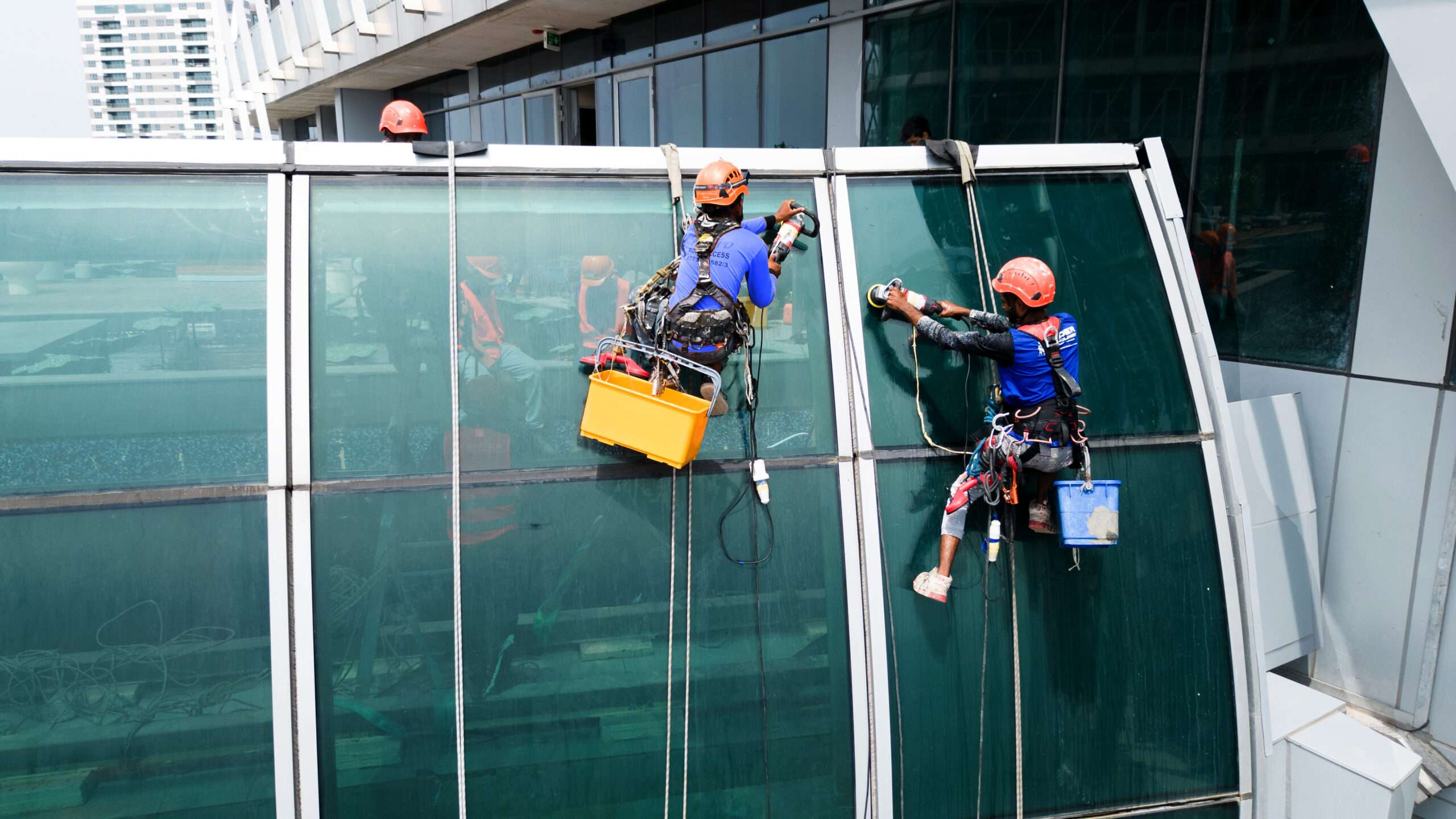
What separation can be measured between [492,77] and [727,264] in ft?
61.3

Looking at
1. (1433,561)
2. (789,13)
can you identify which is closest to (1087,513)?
(1433,561)

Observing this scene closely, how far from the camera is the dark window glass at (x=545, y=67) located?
61.4 ft

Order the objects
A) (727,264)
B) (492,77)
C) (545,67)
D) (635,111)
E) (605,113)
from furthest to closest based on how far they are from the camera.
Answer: (492,77) < (545,67) < (605,113) < (635,111) < (727,264)

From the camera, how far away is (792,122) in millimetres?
13453

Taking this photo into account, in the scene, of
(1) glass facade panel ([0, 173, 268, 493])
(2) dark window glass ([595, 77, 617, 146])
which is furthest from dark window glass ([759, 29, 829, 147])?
(1) glass facade panel ([0, 173, 268, 493])

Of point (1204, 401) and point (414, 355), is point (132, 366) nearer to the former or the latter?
point (414, 355)

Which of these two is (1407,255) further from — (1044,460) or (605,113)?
(605,113)

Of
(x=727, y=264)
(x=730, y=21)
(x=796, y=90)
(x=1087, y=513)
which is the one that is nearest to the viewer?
(x=727, y=264)

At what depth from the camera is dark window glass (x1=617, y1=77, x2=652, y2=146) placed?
1648 centimetres

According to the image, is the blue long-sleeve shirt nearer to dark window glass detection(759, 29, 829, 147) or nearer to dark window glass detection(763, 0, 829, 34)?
dark window glass detection(759, 29, 829, 147)

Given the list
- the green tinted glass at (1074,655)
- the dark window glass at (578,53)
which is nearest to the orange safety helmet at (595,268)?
the green tinted glass at (1074,655)

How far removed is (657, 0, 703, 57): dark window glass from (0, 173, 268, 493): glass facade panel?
11.3 m

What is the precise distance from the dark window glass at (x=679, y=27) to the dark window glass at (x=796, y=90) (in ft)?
5.71

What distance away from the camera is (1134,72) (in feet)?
29.3
